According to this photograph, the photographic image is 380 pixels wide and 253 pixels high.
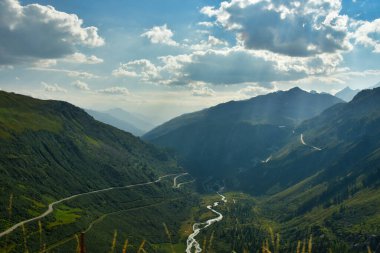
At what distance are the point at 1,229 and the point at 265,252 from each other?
211m

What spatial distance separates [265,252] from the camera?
13.9 metres

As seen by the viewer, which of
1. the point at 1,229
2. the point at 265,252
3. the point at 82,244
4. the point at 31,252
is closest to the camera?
the point at 82,244

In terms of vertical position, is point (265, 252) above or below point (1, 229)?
above

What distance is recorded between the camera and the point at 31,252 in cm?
18600

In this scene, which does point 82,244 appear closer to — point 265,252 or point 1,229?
point 265,252

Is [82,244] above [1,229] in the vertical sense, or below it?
above

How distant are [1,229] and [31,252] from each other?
24109mm

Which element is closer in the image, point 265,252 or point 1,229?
point 265,252

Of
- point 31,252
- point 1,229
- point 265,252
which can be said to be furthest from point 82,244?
point 1,229

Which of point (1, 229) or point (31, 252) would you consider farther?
point (1, 229)

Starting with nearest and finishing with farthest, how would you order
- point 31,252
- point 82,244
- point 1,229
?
point 82,244
point 31,252
point 1,229

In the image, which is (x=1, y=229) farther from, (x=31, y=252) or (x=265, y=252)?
(x=265, y=252)

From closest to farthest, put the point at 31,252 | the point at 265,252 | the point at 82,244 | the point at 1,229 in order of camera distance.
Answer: the point at 82,244
the point at 265,252
the point at 31,252
the point at 1,229

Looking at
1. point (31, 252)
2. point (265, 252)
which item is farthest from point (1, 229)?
point (265, 252)
